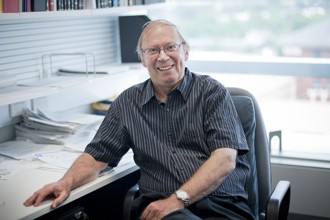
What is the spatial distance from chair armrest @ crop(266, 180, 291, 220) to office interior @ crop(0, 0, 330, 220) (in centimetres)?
77

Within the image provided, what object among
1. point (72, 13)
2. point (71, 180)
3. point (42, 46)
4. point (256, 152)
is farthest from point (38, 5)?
point (256, 152)

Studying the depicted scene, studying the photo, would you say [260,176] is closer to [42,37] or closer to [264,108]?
[264,108]

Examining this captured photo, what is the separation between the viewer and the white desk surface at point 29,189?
1.75m

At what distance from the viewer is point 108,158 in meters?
2.13

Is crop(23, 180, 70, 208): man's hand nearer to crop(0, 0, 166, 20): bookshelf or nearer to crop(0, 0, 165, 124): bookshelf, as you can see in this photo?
crop(0, 0, 165, 124): bookshelf

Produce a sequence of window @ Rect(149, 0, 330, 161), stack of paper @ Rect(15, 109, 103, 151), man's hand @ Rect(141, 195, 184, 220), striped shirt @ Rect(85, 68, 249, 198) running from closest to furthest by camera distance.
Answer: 1. man's hand @ Rect(141, 195, 184, 220)
2. striped shirt @ Rect(85, 68, 249, 198)
3. stack of paper @ Rect(15, 109, 103, 151)
4. window @ Rect(149, 0, 330, 161)

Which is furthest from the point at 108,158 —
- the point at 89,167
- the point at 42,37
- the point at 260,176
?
the point at 42,37

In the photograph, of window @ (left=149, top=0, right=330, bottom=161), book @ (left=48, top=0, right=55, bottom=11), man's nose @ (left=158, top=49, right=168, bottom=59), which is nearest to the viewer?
man's nose @ (left=158, top=49, right=168, bottom=59)

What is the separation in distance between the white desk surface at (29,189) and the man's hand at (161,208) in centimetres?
25

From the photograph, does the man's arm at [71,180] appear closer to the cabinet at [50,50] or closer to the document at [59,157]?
the document at [59,157]

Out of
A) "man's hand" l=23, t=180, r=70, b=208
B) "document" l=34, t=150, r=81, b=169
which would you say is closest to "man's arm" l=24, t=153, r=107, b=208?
"man's hand" l=23, t=180, r=70, b=208

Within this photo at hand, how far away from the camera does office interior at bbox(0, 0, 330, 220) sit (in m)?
2.57

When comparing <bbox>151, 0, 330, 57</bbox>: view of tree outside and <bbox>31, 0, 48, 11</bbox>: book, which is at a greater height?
<bbox>31, 0, 48, 11</bbox>: book

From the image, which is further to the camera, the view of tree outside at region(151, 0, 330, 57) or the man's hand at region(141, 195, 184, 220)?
the view of tree outside at region(151, 0, 330, 57)
